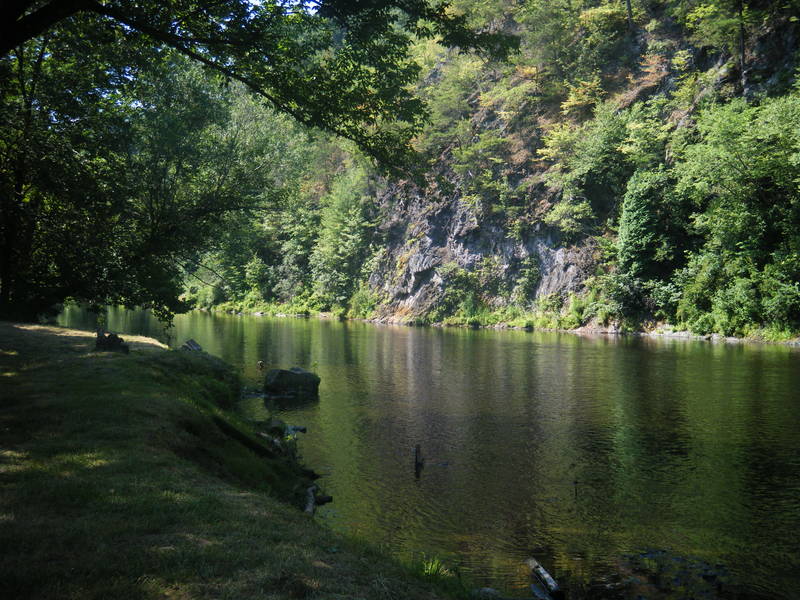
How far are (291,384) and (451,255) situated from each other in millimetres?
40935

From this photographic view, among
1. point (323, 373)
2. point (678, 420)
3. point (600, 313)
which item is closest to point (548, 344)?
point (600, 313)

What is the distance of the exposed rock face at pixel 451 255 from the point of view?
51.7 meters

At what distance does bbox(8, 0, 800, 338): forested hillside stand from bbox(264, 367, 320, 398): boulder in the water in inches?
203

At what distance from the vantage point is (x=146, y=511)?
6.36 metres

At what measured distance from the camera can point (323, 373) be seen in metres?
26.6

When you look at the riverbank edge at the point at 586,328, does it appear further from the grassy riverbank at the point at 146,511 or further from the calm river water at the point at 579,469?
the grassy riverbank at the point at 146,511

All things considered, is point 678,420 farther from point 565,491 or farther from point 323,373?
point 323,373

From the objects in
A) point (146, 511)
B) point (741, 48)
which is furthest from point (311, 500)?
point (741, 48)

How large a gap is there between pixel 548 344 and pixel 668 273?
1294 centimetres

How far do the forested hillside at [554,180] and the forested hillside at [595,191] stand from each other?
0.17 meters

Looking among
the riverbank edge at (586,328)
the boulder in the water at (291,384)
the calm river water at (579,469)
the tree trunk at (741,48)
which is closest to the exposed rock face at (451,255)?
the riverbank edge at (586,328)

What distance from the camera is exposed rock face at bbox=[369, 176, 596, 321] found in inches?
2034

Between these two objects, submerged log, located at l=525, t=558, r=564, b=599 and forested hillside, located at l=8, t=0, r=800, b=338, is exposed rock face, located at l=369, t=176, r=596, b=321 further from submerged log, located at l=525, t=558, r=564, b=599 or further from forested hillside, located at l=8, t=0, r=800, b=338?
submerged log, located at l=525, t=558, r=564, b=599

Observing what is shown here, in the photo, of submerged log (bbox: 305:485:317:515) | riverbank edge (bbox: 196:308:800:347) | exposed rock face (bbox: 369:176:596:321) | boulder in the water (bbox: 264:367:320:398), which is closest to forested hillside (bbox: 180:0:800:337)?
exposed rock face (bbox: 369:176:596:321)
